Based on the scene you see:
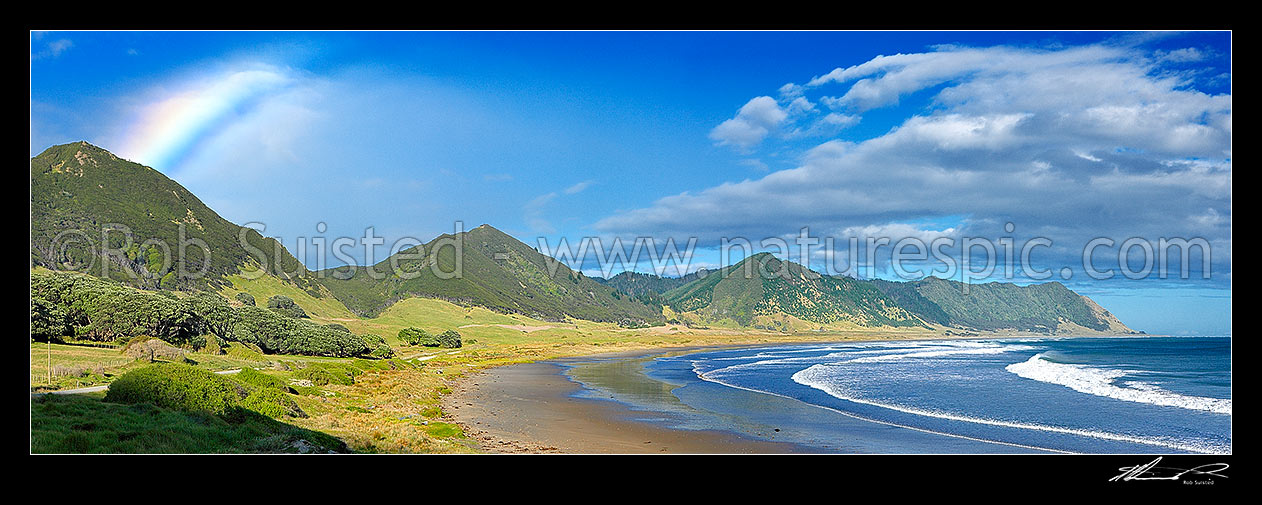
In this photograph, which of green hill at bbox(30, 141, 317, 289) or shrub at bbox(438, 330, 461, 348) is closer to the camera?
shrub at bbox(438, 330, 461, 348)

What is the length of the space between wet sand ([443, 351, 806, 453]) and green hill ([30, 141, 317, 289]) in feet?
337

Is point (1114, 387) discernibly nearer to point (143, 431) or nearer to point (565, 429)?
point (565, 429)

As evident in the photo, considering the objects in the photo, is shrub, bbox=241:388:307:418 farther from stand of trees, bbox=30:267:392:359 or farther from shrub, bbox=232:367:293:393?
stand of trees, bbox=30:267:392:359

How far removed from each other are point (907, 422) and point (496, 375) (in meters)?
31.1

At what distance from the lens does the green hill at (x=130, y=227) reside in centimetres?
11581

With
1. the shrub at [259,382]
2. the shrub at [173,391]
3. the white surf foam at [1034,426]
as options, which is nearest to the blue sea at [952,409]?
the white surf foam at [1034,426]

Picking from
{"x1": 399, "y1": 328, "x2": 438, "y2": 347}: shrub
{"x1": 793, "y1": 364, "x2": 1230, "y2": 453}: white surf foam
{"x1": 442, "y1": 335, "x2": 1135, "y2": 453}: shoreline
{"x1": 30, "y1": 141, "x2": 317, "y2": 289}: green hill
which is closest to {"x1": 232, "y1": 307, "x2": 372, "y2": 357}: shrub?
{"x1": 442, "y1": 335, "x2": 1135, "y2": 453}: shoreline

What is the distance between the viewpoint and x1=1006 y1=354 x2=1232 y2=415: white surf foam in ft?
99.1
